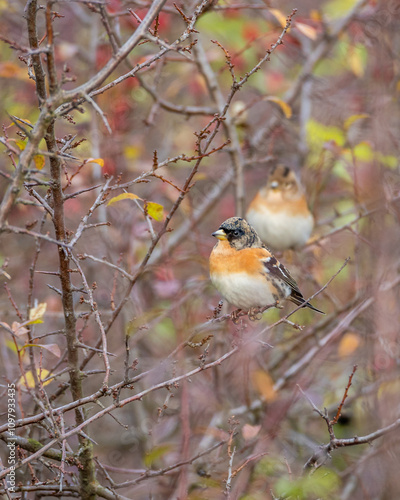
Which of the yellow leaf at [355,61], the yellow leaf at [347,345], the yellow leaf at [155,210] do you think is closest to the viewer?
the yellow leaf at [155,210]

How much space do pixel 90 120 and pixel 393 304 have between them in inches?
114

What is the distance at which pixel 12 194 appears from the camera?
1.75 m

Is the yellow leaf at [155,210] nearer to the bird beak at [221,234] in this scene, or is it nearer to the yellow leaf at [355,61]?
the bird beak at [221,234]

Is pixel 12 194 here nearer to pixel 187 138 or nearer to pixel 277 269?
pixel 277 269

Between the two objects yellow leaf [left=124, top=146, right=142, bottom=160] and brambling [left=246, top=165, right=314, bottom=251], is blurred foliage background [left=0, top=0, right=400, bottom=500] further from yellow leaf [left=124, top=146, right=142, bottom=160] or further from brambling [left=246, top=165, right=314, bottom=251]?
brambling [left=246, top=165, right=314, bottom=251]

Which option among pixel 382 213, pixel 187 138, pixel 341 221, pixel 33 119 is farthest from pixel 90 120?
pixel 382 213

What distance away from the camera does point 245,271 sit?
11.4 feet

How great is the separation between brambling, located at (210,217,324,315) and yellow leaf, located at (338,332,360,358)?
107cm

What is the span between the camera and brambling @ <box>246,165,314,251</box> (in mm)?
5098

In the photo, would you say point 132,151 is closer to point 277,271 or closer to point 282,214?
point 282,214

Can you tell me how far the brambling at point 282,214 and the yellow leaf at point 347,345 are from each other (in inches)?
34.4

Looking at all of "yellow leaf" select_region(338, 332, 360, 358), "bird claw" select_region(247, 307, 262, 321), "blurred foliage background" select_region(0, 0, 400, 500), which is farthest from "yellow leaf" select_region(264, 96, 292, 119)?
"yellow leaf" select_region(338, 332, 360, 358)

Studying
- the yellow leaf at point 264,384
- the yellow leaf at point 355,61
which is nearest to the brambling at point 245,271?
the yellow leaf at point 264,384

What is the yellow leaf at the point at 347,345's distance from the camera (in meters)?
4.62
